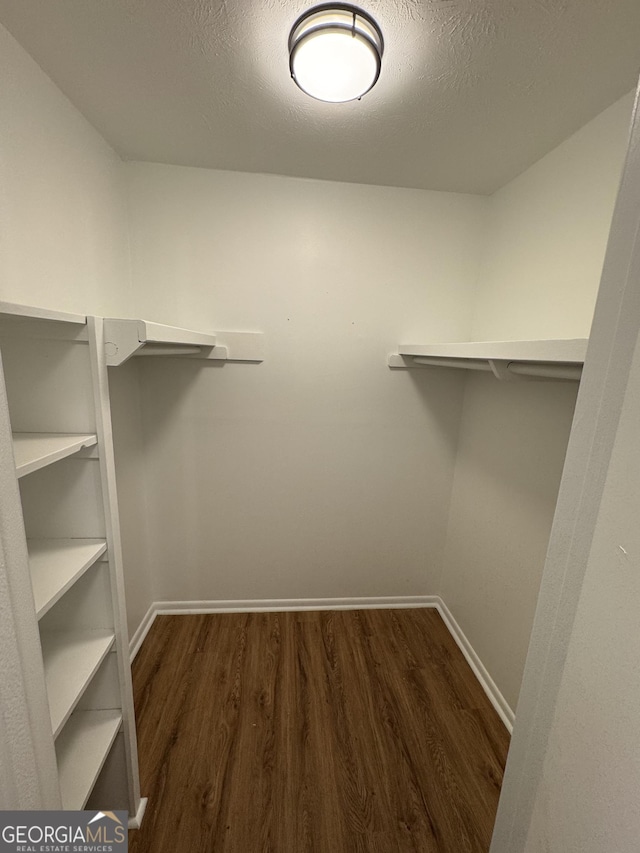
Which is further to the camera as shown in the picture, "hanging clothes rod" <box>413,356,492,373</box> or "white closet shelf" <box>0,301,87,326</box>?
"hanging clothes rod" <box>413,356,492,373</box>

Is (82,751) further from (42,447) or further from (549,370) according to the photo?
(549,370)

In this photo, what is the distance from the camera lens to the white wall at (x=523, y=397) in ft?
3.69

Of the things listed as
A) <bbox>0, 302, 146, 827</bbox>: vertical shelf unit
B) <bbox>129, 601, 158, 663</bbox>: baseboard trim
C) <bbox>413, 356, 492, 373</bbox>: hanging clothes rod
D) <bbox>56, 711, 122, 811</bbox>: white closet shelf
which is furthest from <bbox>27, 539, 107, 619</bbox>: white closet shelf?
<bbox>413, 356, 492, 373</bbox>: hanging clothes rod

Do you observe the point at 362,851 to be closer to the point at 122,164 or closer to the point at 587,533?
the point at 587,533

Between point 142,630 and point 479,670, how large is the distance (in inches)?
67.9

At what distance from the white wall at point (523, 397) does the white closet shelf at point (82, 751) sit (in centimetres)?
148

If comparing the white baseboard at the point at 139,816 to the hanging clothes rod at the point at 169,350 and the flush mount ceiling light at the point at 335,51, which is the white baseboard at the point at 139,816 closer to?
the hanging clothes rod at the point at 169,350

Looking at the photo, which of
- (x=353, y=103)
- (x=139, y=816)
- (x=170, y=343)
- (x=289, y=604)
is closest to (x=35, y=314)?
(x=170, y=343)

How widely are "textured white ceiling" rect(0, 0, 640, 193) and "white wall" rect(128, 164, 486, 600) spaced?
8.8 inches

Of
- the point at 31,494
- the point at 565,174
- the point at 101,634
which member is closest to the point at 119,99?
the point at 31,494

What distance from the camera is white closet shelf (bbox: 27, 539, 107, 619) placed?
76cm

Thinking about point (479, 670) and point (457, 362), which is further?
point (479, 670)

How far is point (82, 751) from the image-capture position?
94cm

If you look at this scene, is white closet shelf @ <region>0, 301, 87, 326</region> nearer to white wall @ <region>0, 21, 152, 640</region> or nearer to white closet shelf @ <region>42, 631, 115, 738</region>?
white wall @ <region>0, 21, 152, 640</region>
